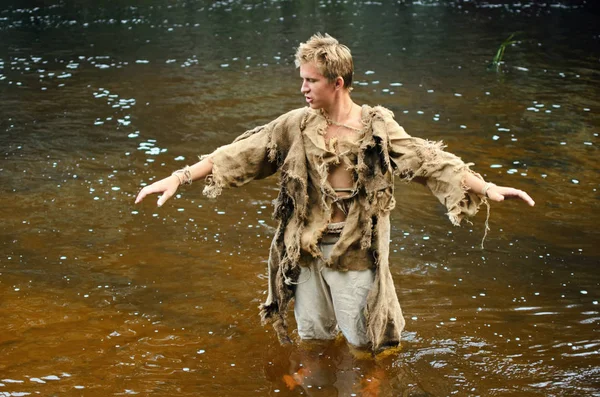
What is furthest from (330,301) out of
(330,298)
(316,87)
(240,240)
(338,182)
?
(240,240)

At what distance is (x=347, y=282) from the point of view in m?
4.03

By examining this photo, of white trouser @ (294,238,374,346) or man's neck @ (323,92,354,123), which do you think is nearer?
man's neck @ (323,92,354,123)

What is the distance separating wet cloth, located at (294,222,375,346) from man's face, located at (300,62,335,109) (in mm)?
615

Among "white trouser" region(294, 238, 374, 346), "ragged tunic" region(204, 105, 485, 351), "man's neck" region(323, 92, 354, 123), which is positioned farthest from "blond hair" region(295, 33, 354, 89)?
"white trouser" region(294, 238, 374, 346)

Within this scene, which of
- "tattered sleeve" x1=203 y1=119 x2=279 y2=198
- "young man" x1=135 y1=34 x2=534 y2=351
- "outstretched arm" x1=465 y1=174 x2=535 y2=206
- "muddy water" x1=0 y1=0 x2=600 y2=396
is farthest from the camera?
"muddy water" x1=0 y1=0 x2=600 y2=396

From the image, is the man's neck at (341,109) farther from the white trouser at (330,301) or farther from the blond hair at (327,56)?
the white trouser at (330,301)

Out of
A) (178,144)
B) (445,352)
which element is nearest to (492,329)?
(445,352)

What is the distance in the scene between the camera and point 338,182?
155 inches

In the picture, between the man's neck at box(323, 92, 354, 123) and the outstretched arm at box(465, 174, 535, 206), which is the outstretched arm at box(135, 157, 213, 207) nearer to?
the man's neck at box(323, 92, 354, 123)

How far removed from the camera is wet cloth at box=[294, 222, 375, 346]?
4016 millimetres

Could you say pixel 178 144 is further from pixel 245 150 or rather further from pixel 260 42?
pixel 260 42

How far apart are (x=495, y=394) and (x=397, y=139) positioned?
161 centimetres

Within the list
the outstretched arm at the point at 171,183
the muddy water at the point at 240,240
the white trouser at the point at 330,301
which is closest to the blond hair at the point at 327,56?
the outstretched arm at the point at 171,183

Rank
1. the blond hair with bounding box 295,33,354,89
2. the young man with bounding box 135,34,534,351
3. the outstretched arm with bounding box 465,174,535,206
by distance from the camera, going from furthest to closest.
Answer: the young man with bounding box 135,34,534,351 → the blond hair with bounding box 295,33,354,89 → the outstretched arm with bounding box 465,174,535,206
